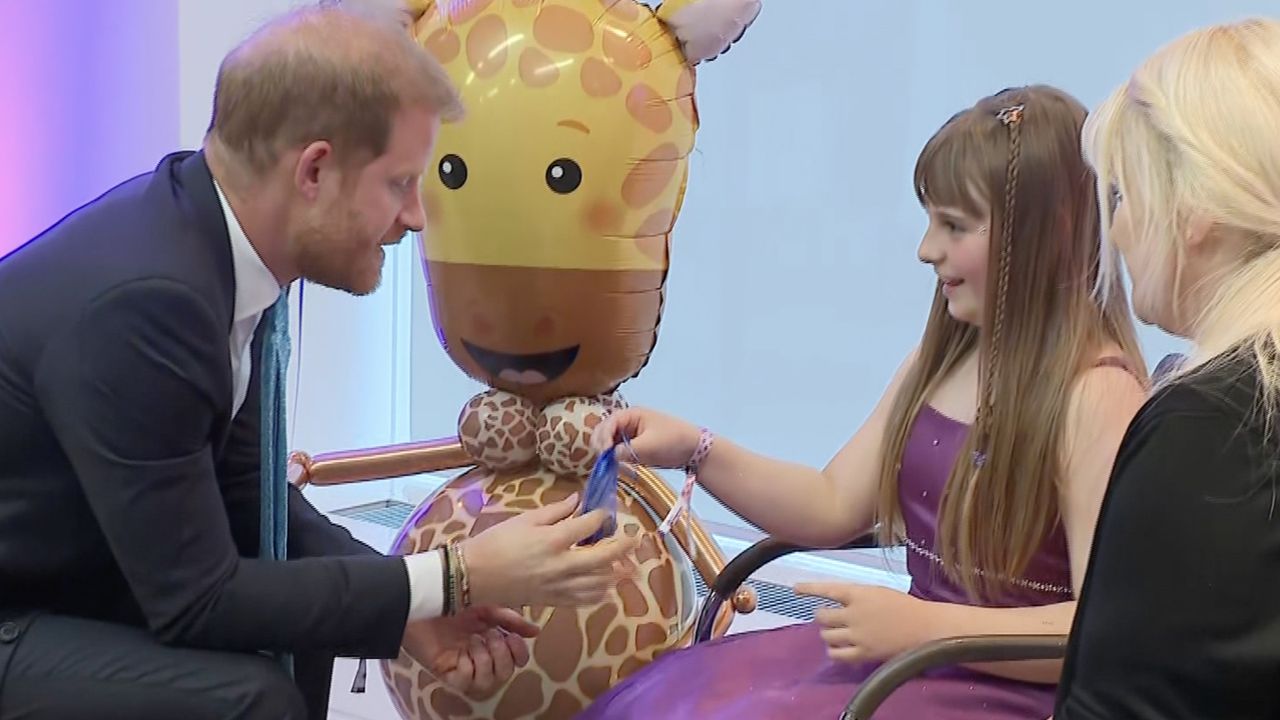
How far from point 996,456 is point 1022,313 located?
0.16 meters

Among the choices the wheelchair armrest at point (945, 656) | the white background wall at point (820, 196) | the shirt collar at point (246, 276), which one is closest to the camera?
the wheelchair armrest at point (945, 656)

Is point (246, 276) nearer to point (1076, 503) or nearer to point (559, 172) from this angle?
point (559, 172)

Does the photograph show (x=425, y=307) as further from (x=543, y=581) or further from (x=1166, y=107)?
(x=1166, y=107)

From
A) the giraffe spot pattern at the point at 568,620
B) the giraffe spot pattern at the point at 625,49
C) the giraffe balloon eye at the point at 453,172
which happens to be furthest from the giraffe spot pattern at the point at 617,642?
the giraffe spot pattern at the point at 625,49

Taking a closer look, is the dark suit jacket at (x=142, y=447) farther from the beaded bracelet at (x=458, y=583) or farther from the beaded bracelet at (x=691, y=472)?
the beaded bracelet at (x=691, y=472)

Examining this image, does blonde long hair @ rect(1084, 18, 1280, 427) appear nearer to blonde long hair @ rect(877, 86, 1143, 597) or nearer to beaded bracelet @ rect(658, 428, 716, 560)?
blonde long hair @ rect(877, 86, 1143, 597)

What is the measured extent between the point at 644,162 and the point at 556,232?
0.49 feet

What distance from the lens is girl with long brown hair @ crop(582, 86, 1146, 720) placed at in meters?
1.47

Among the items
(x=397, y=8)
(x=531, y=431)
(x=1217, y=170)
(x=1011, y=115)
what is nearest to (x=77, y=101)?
(x=397, y=8)

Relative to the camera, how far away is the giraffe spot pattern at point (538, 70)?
5.83ft

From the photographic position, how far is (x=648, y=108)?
5.92 feet

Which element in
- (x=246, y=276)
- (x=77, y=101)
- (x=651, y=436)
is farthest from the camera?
(x=77, y=101)

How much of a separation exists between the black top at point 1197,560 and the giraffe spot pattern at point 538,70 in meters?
0.97

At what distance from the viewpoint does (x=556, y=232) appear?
1.79 metres
